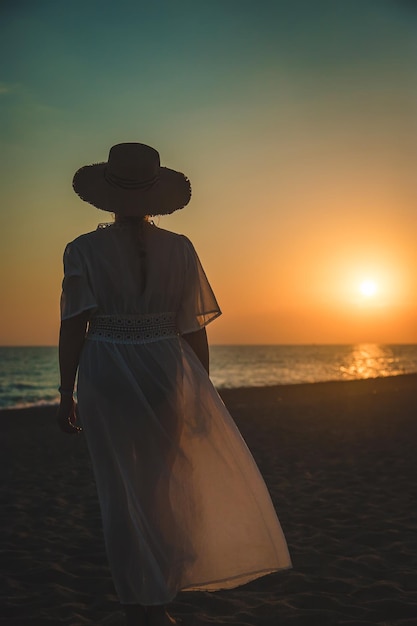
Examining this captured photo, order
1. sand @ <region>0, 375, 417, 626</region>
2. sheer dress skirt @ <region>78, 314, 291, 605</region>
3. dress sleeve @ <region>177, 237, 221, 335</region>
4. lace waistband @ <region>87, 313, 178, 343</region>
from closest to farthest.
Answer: sheer dress skirt @ <region>78, 314, 291, 605</region> → lace waistband @ <region>87, 313, 178, 343</region> → dress sleeve @ <region>177, 237, 221, 335</region> → sand @ <region>0, 375, 417, 626</region>

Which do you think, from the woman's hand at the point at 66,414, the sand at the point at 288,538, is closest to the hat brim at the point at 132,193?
the woman's hand at the point at 66,414

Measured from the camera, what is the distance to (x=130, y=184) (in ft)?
9.65

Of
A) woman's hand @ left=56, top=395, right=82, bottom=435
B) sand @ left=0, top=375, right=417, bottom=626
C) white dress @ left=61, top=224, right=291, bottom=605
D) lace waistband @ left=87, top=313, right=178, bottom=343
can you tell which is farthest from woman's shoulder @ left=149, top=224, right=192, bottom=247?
sand @ left=0, top=375, right=417, bottom=626

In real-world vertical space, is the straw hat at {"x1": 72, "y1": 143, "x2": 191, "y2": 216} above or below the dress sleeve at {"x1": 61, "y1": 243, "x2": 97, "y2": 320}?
above

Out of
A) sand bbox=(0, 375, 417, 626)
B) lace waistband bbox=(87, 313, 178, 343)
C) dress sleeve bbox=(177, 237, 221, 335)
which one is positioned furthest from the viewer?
sand bbox=(0, 375, 417, 626)

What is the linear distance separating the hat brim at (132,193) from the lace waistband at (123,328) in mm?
506

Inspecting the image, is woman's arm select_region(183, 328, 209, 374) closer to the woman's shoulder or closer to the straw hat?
the woman's shoulder

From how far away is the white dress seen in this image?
2826 millimetres

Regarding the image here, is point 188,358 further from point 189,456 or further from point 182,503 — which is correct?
point 182,503

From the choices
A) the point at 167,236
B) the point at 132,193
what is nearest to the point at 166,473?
the point at 167,236

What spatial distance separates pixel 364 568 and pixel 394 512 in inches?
58.7

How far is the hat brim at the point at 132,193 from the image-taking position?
116 inches

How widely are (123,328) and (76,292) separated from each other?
0.28 meters

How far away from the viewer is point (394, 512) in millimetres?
5457
